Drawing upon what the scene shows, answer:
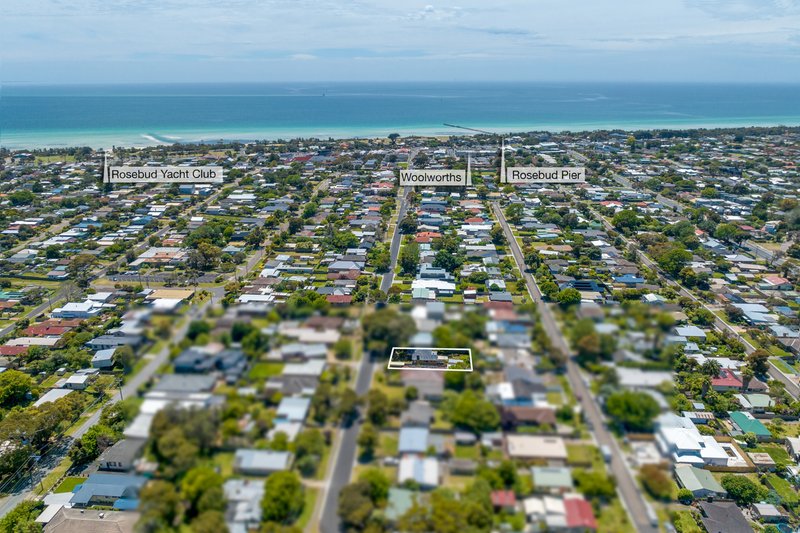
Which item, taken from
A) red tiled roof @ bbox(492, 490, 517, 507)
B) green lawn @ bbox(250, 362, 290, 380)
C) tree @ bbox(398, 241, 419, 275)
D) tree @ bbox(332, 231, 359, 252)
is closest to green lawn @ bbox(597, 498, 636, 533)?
red tiled roof @ bbox(492, 490, 517, 507)

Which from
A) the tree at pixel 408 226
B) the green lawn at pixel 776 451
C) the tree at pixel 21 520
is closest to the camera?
the tree at pixel 21 520

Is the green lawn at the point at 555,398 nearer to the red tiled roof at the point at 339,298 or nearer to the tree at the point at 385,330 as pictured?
the tree at the point at 385,330

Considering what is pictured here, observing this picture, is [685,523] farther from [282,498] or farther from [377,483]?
[282,498]

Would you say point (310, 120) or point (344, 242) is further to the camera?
point (310, 120)

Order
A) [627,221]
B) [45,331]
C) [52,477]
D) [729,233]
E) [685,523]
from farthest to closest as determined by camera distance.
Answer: [627,221] → [729,233] → [45,331] → [52,477] → [685,523]

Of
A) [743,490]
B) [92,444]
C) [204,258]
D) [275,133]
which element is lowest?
[743,490]

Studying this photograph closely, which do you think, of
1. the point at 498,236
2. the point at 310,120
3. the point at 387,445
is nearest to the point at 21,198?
the point at 498,236

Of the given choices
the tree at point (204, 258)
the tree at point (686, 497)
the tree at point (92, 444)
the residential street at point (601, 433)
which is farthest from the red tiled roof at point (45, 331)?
the tree at point (686, 497)

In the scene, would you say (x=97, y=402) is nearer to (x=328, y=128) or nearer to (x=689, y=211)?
(x=689, y=211)
